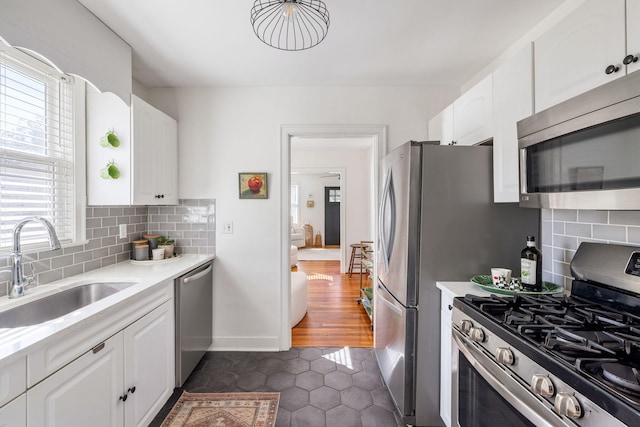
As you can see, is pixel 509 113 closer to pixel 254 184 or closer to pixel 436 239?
pixel 436 239

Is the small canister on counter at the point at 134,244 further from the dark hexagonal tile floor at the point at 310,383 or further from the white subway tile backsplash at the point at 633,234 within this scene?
the white subway tile backsplash at the point at 633,234

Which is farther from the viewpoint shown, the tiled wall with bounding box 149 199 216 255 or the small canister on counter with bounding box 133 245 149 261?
the tiled wall with bounding box 149 199 216 255

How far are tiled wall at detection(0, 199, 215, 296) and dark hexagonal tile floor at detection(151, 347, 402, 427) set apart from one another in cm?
102

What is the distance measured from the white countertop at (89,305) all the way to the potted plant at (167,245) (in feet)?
0.33

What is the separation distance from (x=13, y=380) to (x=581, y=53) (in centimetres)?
229

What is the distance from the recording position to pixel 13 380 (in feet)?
2.82

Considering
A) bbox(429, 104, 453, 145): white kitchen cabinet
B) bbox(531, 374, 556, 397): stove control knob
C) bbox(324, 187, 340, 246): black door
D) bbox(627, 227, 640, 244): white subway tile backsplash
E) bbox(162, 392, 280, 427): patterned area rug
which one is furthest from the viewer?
bbox(324, 187, 340, 246): black door

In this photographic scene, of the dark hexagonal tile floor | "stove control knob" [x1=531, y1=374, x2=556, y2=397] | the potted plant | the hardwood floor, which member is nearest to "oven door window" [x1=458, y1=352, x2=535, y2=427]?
"stove control knob" [x1=531, y1=374, x2=556, y2=397]

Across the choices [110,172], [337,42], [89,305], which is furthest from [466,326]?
[110,172]

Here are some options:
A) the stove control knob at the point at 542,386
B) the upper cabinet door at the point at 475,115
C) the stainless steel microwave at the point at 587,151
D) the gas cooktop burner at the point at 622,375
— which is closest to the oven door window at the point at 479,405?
the stove control knob at the point at 542,386

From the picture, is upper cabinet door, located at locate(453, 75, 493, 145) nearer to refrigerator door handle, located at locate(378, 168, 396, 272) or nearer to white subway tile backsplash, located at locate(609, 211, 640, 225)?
refrigerator door handle, located at locate(378, 168, 396, 272)

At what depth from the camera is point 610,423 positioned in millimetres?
619

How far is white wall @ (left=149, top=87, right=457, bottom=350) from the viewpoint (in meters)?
2.47

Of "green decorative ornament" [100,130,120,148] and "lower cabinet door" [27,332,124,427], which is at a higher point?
"green decorative ornament" [100,130,120,148]
